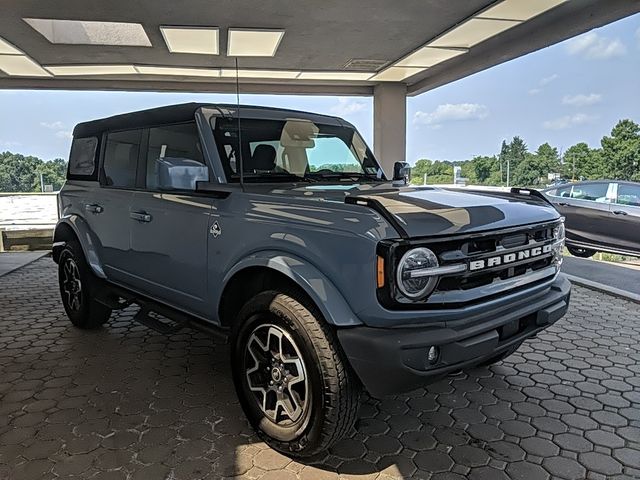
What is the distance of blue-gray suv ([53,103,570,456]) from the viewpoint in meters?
1.98

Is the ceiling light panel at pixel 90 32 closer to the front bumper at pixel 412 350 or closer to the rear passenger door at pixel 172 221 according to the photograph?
the rear passenger door at pixel 172 221

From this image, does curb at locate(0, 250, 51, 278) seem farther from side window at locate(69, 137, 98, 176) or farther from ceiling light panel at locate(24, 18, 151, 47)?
side window at locate(69, 137, 98, 176)

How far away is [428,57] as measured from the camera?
7848 millimetres

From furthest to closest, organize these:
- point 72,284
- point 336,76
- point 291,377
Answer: point 336,76 → point 72,284 → point 291,377

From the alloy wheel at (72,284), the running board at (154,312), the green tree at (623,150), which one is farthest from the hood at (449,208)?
the green tree at (623,150)

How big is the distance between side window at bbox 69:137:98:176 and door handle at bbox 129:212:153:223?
102 centimetres

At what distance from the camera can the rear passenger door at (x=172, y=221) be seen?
110 inches

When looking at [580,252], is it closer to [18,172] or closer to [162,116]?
[162,116]

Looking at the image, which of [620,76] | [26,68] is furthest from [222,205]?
[620,76]

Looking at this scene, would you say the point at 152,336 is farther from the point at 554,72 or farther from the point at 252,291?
the point at 554,72

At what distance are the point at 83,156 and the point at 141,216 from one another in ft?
4.83

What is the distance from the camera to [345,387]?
207 centimetres

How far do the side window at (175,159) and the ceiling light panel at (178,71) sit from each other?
5.73 m

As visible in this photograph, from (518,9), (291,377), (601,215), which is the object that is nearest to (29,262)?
(291,377)
